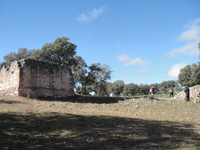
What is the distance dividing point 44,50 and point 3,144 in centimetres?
4090

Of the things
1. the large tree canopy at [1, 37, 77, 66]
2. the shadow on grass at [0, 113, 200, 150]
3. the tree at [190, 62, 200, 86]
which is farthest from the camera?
the tree at [190, 62, 200, 86]

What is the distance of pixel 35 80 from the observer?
65.7 ft

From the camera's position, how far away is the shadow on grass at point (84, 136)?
18.2 ft

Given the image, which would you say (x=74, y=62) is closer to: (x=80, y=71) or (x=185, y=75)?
(x=80, y=71)

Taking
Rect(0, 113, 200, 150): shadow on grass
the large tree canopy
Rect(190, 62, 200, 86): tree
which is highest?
the large tree canopy

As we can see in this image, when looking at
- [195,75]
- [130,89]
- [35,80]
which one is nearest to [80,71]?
Result: [35,80]

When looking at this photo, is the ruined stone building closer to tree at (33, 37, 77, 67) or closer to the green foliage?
tree at (33, 37, 77, 67)

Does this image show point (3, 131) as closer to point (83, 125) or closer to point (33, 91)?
point (83, 125)

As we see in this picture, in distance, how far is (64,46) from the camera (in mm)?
44875

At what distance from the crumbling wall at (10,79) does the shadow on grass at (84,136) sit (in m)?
11.5

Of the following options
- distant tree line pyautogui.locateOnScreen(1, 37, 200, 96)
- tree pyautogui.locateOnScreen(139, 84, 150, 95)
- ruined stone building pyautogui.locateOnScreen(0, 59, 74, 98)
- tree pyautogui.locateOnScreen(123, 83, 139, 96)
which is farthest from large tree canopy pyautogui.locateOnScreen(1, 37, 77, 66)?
tree pyautogui.locateOnScreen(139, 84, 150, 95)

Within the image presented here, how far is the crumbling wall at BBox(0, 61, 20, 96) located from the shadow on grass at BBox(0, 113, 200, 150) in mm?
11486

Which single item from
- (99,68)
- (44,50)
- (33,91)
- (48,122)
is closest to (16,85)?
(33,91)

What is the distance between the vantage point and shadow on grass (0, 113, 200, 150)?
555 cm
